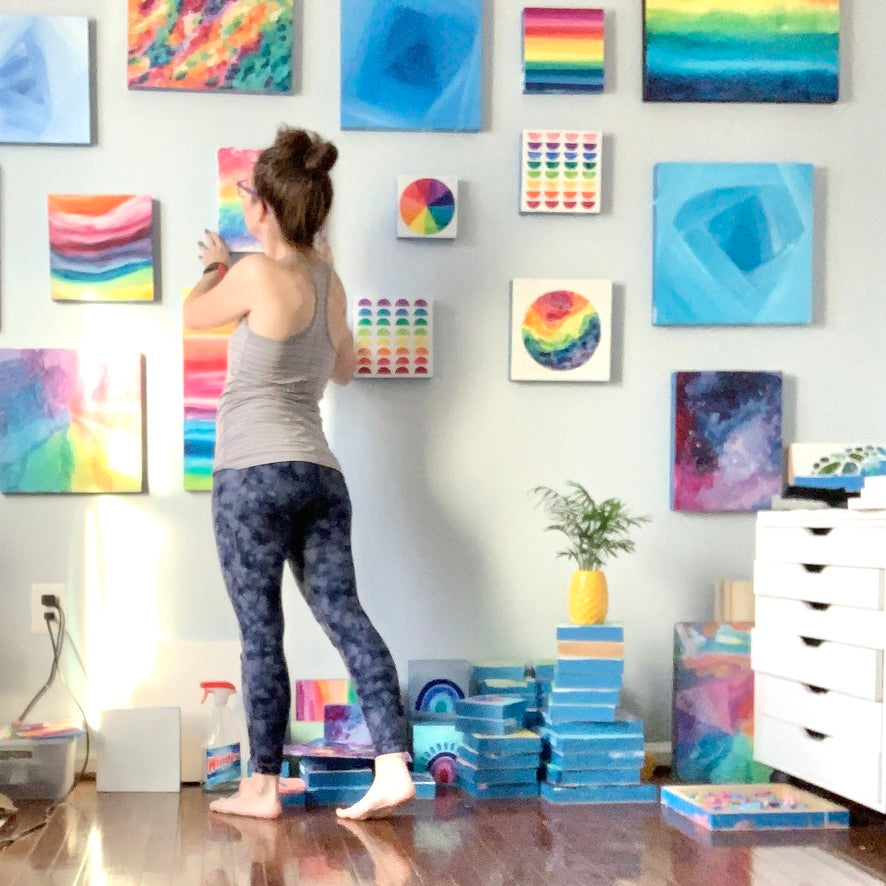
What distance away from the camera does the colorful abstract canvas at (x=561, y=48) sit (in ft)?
9.96

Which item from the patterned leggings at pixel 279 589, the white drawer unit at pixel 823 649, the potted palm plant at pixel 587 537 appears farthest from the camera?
the potted palm plant at pixel 587 537

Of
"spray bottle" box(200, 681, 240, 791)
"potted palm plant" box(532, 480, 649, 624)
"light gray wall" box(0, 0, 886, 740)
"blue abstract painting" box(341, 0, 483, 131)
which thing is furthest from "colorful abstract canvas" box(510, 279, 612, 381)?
"spray bottle" box(200, 681, 240, 791)

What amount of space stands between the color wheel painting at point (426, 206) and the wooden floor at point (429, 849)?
4.38 feet

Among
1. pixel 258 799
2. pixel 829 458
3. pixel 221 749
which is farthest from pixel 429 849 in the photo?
pixel 829 458

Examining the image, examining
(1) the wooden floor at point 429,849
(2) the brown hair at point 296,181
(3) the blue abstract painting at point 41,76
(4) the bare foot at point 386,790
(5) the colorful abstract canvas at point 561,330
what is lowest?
(1) the wooden floor at point 429,849

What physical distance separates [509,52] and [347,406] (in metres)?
0.96

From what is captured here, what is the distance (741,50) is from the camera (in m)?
3.08

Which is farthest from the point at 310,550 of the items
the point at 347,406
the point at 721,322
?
the point at 721,322

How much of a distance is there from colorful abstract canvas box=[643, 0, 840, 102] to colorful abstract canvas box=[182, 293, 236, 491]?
1228 mm

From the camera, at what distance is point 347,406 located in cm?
302

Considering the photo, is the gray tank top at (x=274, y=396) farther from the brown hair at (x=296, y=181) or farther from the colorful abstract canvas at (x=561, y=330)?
the colorful abstract canvas at (x=561, y=330)

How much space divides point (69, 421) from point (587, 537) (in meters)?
1.25

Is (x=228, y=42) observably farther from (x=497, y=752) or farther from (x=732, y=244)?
(x=497, y=752)

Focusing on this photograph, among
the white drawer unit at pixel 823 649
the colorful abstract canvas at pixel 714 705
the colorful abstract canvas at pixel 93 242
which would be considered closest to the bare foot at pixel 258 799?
the colorful abstract canvas at pixel 714 705
